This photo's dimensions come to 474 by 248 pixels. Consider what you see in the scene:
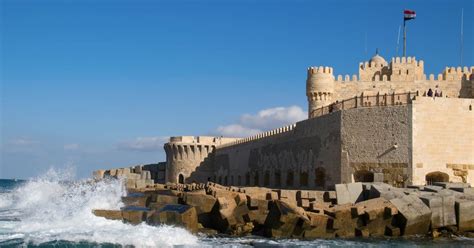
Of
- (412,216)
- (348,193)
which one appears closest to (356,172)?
(348,193)

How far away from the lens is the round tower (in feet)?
105

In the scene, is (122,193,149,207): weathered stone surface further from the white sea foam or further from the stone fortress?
the stone fortress

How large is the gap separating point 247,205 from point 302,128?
11.5 metres

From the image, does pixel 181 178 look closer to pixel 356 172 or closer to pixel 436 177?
pixel 356 172

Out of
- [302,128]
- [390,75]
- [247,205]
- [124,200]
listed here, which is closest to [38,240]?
[247,205]

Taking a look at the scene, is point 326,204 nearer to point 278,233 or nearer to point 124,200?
point 278,233

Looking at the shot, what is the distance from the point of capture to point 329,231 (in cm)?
1655

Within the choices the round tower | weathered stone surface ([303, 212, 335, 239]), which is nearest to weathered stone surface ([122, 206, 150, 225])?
weathered stone surface ([303, 212, 335, 239])

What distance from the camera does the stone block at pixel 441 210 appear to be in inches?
688

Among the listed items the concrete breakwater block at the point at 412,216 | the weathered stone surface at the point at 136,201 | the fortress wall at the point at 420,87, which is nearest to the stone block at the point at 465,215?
the concrete breakwater block at the point at 412,216

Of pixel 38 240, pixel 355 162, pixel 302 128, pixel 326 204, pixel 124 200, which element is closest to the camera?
pixel 38 240

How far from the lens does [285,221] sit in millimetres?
15945

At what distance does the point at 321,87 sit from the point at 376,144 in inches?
372

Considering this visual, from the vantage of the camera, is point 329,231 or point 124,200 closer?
point 329,231
